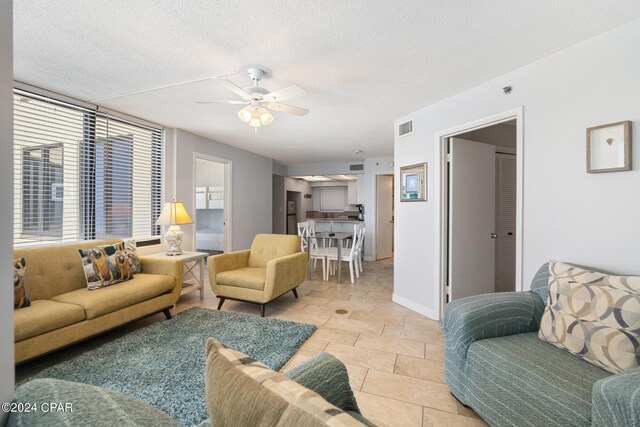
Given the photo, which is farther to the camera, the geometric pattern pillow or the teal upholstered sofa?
the geometric pattern pillow

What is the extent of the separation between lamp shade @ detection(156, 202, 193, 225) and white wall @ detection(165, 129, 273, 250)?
0.77 m

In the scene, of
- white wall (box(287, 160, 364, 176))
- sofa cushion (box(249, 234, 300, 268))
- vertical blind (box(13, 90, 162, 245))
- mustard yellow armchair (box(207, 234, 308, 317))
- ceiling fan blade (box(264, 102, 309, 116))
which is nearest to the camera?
ceiling fan blade (box(264, 102, 309, 116))

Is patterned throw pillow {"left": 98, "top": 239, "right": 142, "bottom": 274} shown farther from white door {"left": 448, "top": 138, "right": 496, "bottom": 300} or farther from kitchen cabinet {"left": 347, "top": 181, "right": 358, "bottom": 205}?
kitchen cabinet {"left": 347, "top": 181, "right": 358, "bottom": 205}

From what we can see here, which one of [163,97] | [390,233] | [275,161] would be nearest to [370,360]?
[163,97]

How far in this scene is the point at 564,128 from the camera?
2.04 m

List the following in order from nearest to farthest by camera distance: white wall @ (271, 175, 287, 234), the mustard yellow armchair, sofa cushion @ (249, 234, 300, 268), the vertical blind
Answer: the vertical blind → the mustard yellow armchair → sofa cushion @ (249, 234, 300, 268) → white wall @ (271, 175, 287, 234)

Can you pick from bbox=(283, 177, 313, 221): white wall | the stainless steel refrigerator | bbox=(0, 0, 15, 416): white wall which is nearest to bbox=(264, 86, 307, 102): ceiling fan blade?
bbox=(0, 0, 15, 416): white wall

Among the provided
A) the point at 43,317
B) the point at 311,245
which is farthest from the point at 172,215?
the point at 311,245

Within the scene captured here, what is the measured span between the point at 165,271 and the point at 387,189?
5386 millimetres

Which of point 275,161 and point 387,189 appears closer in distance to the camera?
point 387,189

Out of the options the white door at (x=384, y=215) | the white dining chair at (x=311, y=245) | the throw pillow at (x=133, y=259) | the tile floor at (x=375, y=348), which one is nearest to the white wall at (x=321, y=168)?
the white door at (x=384, y=215)

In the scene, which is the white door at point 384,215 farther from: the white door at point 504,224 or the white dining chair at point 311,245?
the white door at point 504,224

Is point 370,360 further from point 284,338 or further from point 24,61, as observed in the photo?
Result: point 24,61

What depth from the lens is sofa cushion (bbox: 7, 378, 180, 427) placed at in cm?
49
